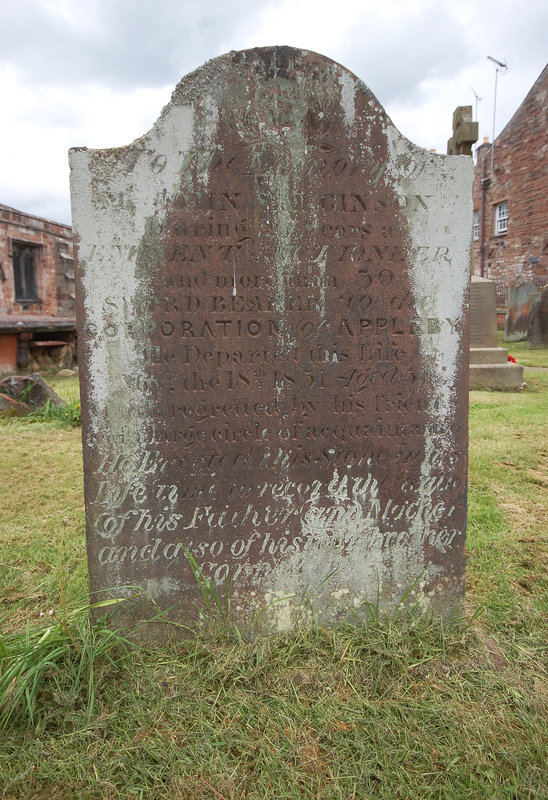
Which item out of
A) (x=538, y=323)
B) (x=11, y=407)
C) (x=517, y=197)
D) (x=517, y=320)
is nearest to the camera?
(x=11, y=407)

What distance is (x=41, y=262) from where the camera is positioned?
66.3 ft

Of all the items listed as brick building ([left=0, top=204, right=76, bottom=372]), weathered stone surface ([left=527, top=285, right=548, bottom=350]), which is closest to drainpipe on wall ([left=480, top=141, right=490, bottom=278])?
weathered stone surface ([left=527, top=285, right=548, bottom=350])

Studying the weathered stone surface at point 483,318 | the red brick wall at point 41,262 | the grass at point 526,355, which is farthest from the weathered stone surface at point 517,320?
the red brick wall at point 41,262

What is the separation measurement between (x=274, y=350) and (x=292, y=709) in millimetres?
1417

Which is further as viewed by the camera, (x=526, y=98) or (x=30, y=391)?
(x=526, y=98)

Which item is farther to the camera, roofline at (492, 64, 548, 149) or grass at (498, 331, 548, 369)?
roofline at (492, 64, 548, 149)

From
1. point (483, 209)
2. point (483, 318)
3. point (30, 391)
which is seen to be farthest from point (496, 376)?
point (483, 209)

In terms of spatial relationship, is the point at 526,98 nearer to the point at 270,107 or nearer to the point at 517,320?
the point at 517,320

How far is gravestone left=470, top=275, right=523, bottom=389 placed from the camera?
8555 mm

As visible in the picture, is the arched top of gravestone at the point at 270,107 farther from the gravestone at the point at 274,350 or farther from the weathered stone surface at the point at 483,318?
the weathered stone surface at the point at 483,318

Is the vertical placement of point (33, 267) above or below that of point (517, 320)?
above

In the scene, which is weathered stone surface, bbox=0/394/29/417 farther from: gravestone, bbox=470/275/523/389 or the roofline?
the roofline

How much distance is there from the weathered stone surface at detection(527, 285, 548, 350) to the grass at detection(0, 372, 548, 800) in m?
13.7

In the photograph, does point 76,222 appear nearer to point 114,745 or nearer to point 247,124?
point 247,124
